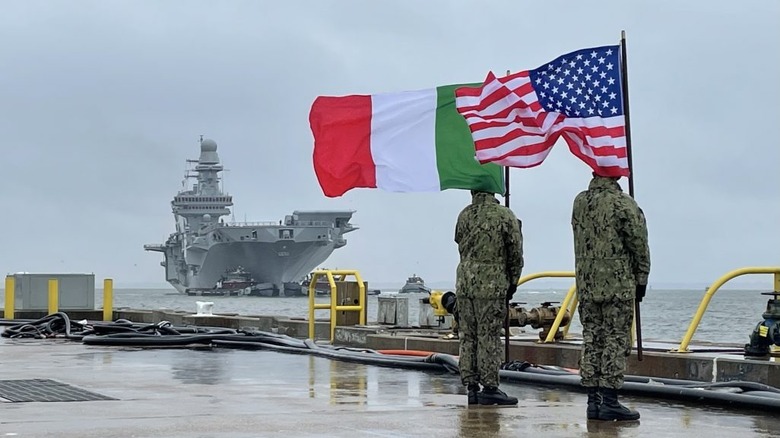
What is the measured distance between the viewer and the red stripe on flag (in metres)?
12.7

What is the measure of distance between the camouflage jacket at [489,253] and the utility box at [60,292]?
1897 centimetres

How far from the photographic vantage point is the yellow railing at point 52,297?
26.0 meters

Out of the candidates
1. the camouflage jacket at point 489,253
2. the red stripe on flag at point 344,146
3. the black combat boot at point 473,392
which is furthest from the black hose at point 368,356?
the red stripe on flag at point 344,146

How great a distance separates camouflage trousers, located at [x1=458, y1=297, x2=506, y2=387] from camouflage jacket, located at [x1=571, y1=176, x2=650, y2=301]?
3.01 ft

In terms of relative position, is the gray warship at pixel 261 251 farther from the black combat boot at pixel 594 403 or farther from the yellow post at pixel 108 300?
the black combat boot at pixel 594 403

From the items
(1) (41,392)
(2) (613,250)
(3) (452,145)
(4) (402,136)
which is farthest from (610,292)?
(4) (402,136)

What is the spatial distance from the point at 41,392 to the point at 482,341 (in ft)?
11.5

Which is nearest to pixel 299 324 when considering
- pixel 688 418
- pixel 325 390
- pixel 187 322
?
pixel 187 322

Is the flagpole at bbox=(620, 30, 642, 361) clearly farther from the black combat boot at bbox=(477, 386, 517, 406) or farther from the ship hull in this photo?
the ship hull

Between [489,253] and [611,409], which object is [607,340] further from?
[489,253]

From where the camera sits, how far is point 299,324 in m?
21.1

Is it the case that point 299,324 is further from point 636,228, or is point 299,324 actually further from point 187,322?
point 636,228

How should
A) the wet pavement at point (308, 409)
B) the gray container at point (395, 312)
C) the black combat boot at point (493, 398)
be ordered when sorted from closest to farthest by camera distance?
the wet pavement at point (308, 409) < the black combat boot at point (493, 398) < the gray container at point (395, 312)

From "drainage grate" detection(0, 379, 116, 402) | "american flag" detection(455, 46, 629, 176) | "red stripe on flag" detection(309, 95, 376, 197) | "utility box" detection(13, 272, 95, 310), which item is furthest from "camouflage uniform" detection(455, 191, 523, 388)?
"utility box" detection(13, 272, 95, 310)
